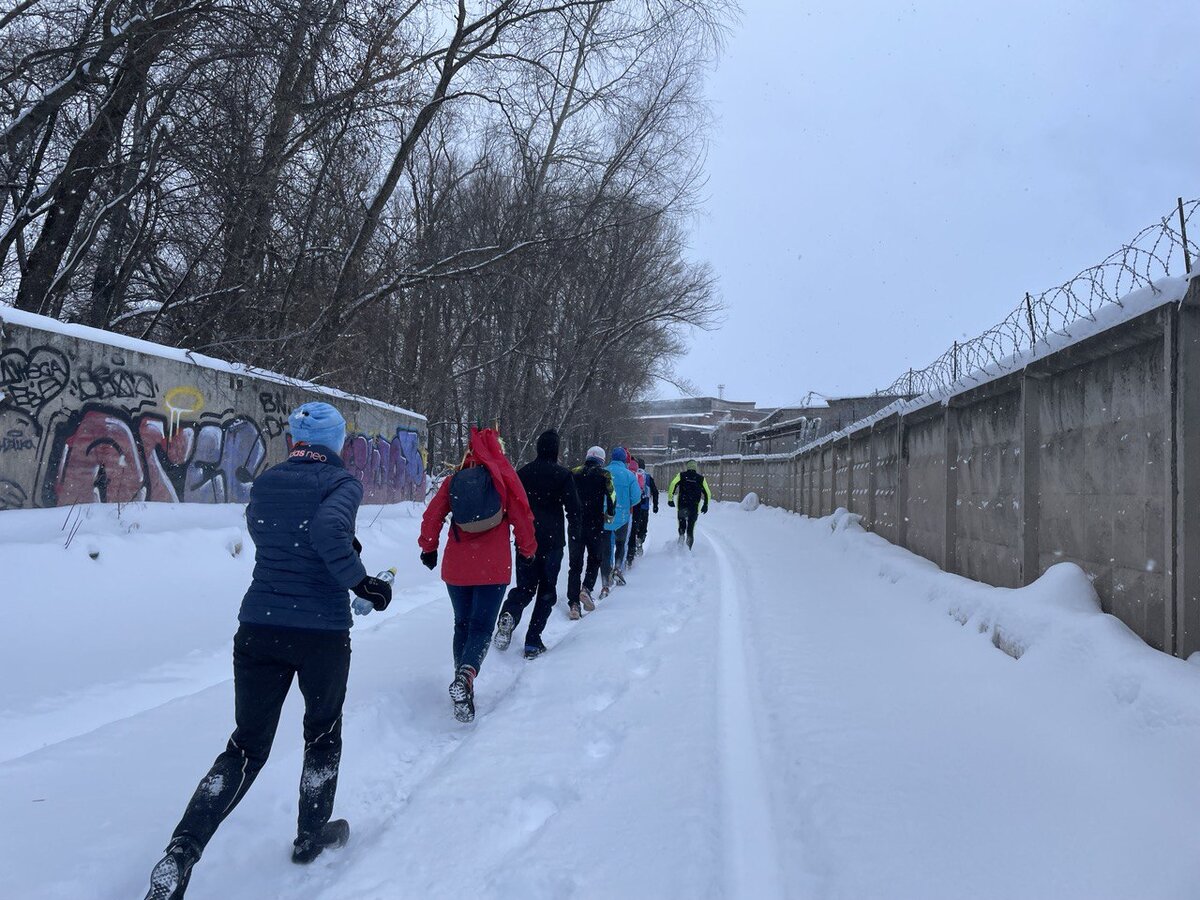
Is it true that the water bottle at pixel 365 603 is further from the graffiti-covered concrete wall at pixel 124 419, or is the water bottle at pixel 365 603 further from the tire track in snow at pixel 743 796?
the graffiti-covered concrete wall at pixel 124 419

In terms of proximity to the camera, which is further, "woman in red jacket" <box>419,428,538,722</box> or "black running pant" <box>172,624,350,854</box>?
"woman in red jacket" <box>419,428,538,722</box>

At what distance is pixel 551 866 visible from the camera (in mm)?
3008

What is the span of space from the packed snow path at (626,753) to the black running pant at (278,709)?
318mm

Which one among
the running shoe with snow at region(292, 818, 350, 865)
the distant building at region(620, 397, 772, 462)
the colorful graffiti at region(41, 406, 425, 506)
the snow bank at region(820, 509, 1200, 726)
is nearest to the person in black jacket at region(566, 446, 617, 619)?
the snow bank at region(820, 509, 1200, 726)

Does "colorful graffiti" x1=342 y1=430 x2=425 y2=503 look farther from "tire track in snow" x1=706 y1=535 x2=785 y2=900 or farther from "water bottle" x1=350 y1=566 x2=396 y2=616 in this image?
"water bottle" x1=350 y1=566 x2=396 y2=616

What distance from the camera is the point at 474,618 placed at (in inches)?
196

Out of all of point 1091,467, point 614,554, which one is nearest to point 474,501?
point 1091,467

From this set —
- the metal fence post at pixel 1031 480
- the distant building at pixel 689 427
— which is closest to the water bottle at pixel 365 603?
the metal fence post at pixel 1031 480

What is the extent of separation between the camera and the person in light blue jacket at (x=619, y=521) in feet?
34.7

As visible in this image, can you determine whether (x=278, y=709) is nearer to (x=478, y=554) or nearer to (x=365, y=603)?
(x=365, y=603)

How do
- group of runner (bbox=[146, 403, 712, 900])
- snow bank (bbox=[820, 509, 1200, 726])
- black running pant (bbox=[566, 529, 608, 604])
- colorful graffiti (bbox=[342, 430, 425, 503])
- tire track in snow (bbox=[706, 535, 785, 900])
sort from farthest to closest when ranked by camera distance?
colorful graffiti (bbox=[342, 430, 425, 503]), black running pant (bbox=[566, 529, 608, 604]), snow bank (bbox=[820, 509, 1200, 726]), tire track in snow (bbox=[706, 535, 785, 900]), group of runner (bbox=[146, 403, 712, 900])

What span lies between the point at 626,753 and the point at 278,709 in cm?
194

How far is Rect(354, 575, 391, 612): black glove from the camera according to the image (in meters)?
2.99

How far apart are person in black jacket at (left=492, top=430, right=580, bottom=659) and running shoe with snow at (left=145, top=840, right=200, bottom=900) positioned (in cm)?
389
